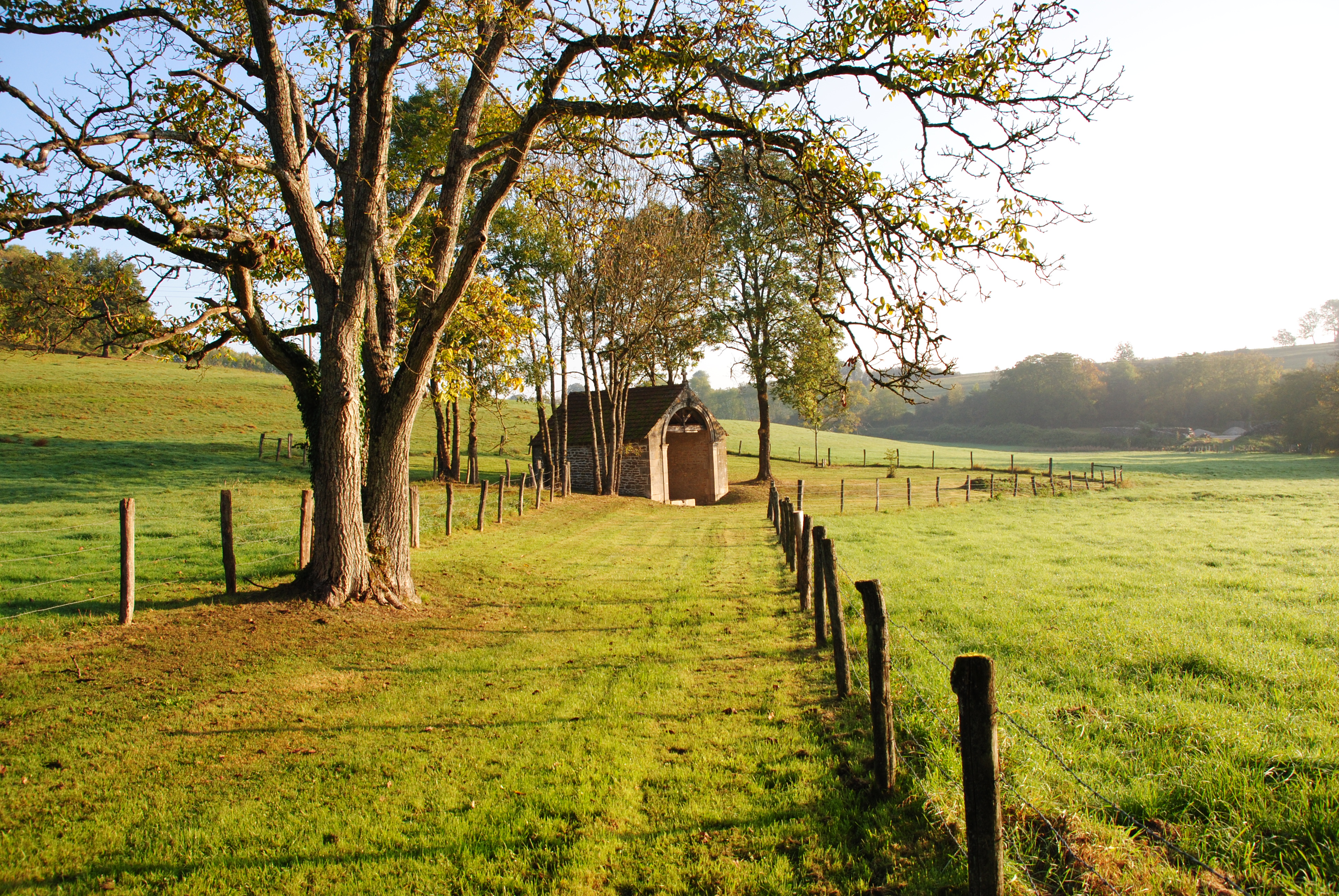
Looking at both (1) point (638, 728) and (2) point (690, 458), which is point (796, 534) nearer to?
(1) point (638, 728)

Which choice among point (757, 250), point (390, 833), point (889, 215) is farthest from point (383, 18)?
point (757, 250)

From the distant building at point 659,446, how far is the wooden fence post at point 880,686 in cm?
2658

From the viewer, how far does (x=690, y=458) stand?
37594mm

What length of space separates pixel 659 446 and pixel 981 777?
101 ft

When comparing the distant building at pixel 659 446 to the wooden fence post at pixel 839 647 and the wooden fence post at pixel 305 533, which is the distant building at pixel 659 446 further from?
the wooden fence post at pixel 839 647

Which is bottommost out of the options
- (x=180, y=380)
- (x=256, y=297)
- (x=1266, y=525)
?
(x=1266, y=525)

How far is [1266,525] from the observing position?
19750 mm

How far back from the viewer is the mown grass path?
3.99 meters

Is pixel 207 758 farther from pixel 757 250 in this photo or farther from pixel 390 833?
pixel 757 250

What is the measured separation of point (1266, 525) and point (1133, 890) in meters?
22.2

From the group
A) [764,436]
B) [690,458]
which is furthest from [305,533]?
[764,436]

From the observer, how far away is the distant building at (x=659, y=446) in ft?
108

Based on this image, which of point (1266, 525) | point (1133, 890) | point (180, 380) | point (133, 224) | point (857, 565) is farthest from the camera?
point (180, 380)

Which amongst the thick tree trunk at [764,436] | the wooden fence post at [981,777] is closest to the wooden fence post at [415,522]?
the wooden fence post at [981,777]
